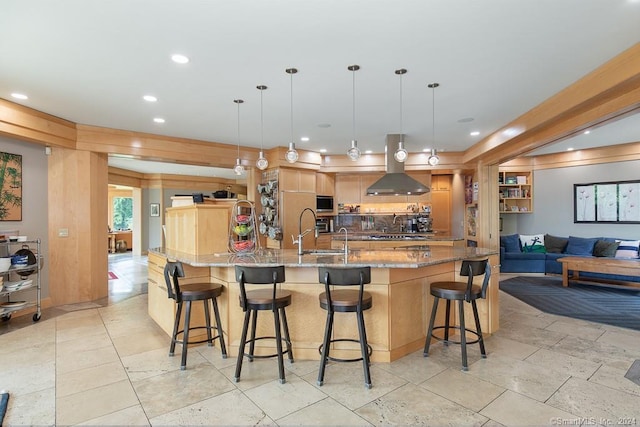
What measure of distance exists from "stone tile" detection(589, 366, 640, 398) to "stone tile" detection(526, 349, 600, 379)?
49 millimetres

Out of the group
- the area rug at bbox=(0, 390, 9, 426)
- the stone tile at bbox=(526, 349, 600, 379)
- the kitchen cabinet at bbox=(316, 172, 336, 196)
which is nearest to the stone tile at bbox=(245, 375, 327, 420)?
the area rug at bbox=(0, 390, 9, 426)

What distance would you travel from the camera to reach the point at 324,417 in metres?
2.29

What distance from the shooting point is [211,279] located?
3646 millimetres

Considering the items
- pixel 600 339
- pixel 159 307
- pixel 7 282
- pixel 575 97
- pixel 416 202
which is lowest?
pixel 600 339

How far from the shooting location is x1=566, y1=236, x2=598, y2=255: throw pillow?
7.49m

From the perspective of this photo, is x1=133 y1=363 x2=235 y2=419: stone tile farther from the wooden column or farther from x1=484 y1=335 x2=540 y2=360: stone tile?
the wooden column

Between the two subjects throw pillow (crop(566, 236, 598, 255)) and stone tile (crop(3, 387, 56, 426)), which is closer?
stone tile (crop(3, 387, 56, 426))

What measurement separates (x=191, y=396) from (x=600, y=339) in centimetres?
420

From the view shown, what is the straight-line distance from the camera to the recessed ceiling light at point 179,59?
3.11m

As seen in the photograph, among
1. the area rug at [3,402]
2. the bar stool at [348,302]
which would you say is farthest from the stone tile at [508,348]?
the area rug at [3,402]

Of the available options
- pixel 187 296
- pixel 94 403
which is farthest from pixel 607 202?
pixel 94 403

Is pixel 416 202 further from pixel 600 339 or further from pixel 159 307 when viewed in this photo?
pixel 159 307

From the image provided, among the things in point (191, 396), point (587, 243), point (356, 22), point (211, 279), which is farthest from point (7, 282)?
point (587, 243)

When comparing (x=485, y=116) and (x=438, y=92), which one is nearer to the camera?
(x=438, y=92)
